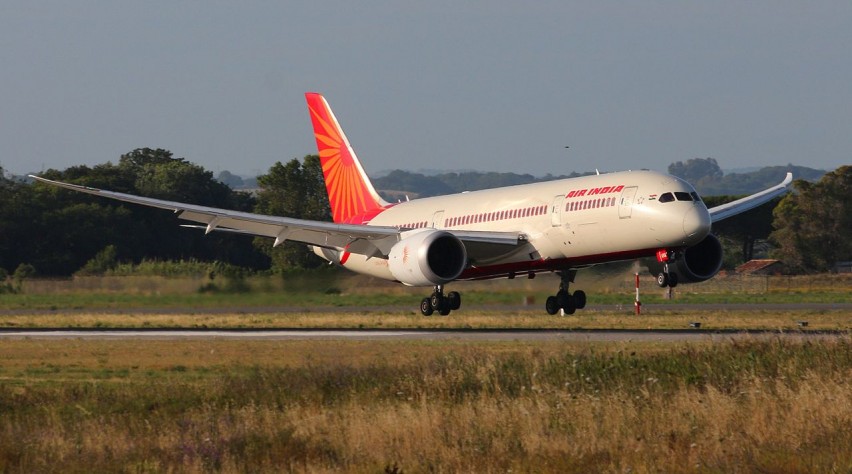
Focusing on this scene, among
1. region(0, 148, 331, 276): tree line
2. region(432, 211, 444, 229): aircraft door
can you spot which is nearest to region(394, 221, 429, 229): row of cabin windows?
region(432, 211, 444, 229): aircraft door

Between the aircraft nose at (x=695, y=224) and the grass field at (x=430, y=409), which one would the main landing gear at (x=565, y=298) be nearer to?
the aircraft nose at (x=695, y=224)

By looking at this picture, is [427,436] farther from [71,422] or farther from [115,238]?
[115,238]

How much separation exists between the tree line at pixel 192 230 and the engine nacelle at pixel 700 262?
3236cm

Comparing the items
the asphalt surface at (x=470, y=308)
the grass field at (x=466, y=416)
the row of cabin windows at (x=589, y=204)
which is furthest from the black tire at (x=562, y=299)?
the grass field at (x=466, y=416)

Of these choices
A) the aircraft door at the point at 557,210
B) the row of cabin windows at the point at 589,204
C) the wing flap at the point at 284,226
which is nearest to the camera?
the row of cabin windows at the point at 589,204

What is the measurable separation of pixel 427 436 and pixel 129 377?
35.7 feet

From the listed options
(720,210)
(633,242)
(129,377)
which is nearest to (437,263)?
(633,242)

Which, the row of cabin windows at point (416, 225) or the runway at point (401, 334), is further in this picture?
the row of cabin windows at point (416, 225)

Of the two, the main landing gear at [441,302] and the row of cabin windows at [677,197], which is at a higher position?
the row of cabin windows at [677,197]

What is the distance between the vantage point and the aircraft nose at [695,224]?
118 ft

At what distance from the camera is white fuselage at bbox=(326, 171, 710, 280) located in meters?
36.5

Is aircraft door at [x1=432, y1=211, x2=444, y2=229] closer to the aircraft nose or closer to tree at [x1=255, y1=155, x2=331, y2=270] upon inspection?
the aircraft nose

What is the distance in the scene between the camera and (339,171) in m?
52.9

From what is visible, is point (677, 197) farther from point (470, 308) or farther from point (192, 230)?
point (192, 230)
